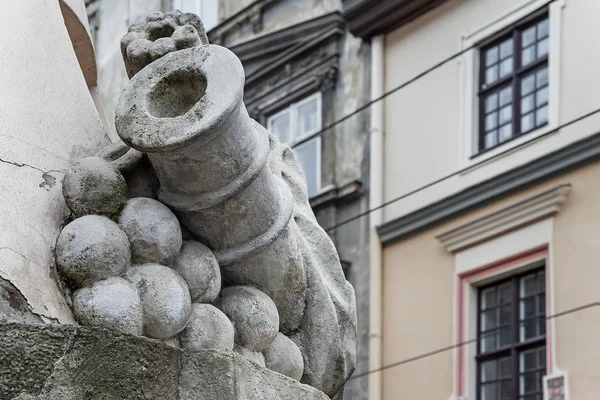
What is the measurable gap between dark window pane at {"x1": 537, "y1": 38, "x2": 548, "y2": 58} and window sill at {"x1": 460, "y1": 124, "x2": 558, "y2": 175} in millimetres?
891

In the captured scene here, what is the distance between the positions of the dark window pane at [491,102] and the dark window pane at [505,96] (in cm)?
8

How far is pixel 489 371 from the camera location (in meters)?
16.3

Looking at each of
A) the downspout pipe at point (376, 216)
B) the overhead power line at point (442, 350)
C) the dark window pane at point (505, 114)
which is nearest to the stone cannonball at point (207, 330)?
the overhead power line at point (442, 350)

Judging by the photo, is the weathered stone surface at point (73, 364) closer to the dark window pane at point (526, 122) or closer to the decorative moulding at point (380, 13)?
the dark window pane at point (526, 122)

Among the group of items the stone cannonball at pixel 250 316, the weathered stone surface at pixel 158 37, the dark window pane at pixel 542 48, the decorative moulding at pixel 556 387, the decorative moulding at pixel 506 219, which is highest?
the dark window pane at pixel 542 48

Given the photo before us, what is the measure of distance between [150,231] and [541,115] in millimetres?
14041

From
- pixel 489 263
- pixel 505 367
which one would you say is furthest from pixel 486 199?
pixel 505 367

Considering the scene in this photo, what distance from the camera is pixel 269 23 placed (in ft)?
66.7

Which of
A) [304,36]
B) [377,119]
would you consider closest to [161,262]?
[377,119]

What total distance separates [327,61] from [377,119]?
127cm

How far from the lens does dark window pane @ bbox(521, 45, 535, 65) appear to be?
649 inches

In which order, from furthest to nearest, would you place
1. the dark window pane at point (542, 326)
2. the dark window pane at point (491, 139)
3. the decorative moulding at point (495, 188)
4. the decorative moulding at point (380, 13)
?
the decorative moulding at point (380, 13), the dark window pane at point (491, 139), the dark window pane at point (542, 326), the decorative moulding at point (495, 188)

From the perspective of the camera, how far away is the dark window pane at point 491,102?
1692 centimetres

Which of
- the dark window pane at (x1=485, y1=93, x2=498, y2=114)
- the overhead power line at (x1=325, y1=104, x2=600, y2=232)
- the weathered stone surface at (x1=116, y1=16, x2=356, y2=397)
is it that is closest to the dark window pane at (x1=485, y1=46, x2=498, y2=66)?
the dark window pane at (x1=485, y1=93, x2=498, y2=114)
